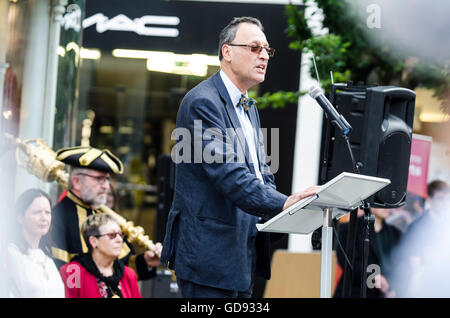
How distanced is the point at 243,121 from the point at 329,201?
0.68m

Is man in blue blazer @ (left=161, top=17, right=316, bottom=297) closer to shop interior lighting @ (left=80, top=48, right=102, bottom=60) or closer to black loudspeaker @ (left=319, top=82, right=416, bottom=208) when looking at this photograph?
black loudspeaker @ (left=319, top=82, right=416, bottom=208)

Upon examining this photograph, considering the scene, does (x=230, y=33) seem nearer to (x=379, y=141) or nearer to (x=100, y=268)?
(x=379, y=141)

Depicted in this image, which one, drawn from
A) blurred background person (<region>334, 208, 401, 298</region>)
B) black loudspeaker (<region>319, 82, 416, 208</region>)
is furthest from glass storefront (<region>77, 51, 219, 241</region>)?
black loudspeaker (<region>319, 82, 416, 208</region>)

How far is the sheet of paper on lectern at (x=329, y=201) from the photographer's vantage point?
8.46 feet

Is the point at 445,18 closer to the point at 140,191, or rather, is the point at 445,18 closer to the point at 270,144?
the point at 270,144

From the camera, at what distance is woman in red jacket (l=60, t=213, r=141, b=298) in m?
4.63

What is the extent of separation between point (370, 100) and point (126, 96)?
7.32m

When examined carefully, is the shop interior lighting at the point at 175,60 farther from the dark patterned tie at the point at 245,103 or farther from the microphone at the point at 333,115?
the microphone at the point at 333,115

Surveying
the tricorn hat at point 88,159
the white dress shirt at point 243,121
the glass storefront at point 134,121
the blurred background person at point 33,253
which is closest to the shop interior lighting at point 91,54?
the glass storefront at point 134,121

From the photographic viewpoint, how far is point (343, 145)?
12.0ft

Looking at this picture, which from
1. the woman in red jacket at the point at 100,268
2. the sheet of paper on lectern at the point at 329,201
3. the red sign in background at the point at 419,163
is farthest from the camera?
the red sign in background at the point at 419,163

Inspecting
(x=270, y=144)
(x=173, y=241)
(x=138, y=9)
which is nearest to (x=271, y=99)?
(x=270, y=144)

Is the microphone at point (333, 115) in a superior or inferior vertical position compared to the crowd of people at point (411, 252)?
superior

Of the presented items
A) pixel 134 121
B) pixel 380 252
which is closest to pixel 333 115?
pixel 380 252
